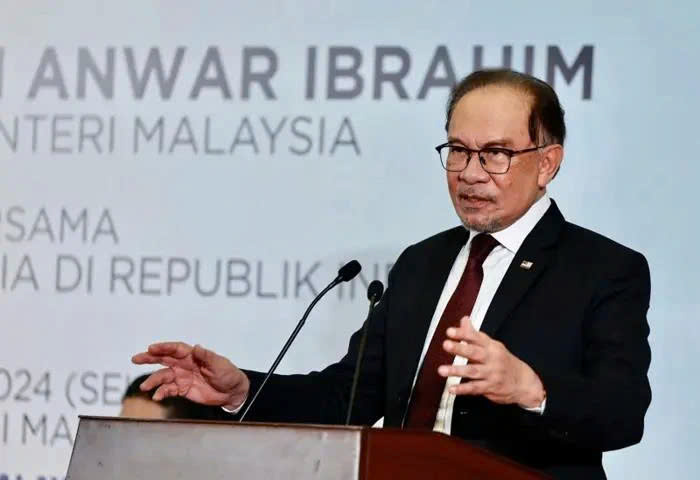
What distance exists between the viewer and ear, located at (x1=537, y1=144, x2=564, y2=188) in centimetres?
307

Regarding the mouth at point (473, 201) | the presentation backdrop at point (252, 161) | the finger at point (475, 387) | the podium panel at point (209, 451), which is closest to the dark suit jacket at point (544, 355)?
the mouth at point (473, 201)

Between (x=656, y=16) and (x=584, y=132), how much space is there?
41cm

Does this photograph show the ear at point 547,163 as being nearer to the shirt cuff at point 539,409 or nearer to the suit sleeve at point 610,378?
the suit sleeve at point 610,378

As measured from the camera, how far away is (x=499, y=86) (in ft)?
10.1

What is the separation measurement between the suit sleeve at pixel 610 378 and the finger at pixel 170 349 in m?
0.73

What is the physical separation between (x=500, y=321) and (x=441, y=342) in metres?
0.17

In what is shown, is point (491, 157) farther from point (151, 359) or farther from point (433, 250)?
point (151, 359)

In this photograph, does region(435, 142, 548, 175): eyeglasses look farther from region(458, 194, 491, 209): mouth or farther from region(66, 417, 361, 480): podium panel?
region(66, 417, 361, 480): podium panel

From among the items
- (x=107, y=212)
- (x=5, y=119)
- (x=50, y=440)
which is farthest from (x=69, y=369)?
(x=5, y=119)

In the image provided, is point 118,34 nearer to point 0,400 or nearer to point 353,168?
point 353,168

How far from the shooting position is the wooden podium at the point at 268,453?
6.81 feet

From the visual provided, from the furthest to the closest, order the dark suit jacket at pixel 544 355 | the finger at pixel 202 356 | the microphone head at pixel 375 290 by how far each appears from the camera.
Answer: the microphone head at pixel 375 290
the finger at pixel 202 356
the dark suit jacket at pixel 544 355


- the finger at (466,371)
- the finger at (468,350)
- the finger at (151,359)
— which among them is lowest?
the finger at (466,371)

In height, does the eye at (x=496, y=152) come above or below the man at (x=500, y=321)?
above
